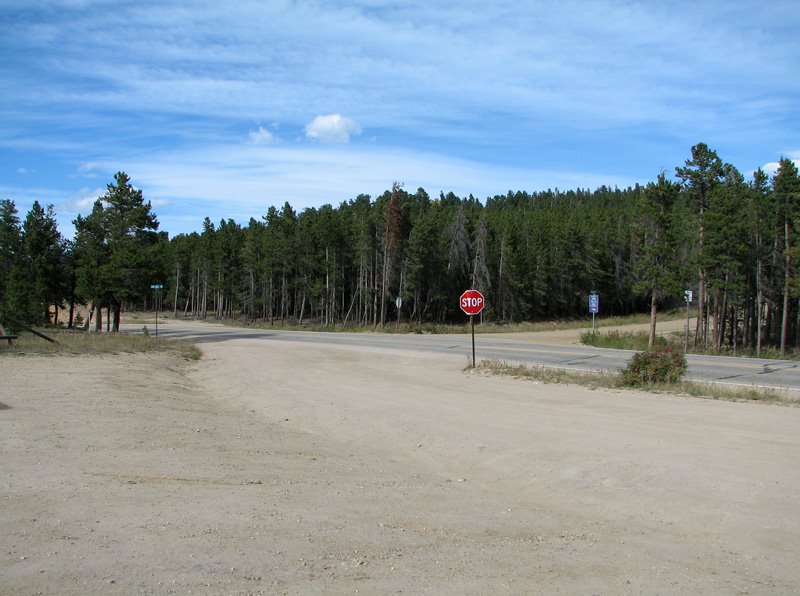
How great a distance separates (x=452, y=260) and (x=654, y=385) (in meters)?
60.9

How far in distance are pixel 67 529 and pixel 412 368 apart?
58.9ft

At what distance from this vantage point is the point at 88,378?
49.4 feet

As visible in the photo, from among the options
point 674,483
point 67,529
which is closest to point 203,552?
point 67,529

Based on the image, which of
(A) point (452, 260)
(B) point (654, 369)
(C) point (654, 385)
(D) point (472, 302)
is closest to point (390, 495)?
(C) point (654, 385)

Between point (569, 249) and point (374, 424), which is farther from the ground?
point (569, 249)

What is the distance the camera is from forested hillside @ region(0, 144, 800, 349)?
137 feet

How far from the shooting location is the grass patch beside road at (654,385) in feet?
50.1

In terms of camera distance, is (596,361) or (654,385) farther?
(596,361)

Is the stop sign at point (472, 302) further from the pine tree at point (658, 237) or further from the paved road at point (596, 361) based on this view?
the pine tree at point (658, 237)

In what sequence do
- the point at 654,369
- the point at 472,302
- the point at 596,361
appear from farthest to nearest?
1. the point at 596,361
2. the point at 472,302
3. the point at 654,369

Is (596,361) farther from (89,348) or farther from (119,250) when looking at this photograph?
(119,250)

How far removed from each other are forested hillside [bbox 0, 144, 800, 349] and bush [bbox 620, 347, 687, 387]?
69.6 ft

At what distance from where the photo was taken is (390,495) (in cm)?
715

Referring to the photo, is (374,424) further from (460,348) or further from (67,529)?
(460,348)
